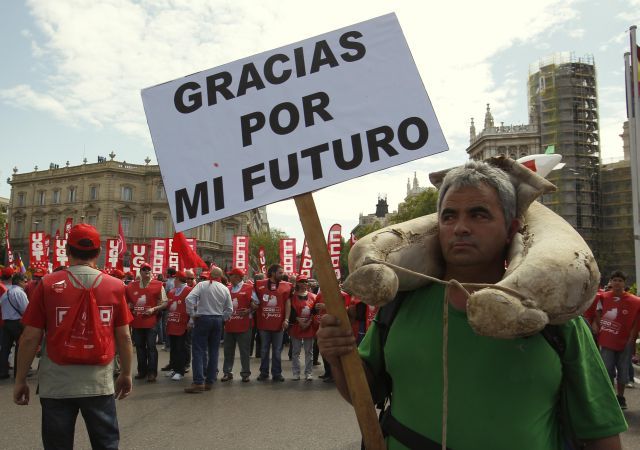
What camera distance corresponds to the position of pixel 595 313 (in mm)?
7961

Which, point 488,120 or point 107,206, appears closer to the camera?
point 107,206

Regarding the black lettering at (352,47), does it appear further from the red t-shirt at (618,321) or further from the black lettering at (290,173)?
the red t-shirt at (618,321)

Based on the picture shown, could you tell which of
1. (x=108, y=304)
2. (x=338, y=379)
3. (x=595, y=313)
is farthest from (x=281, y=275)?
(x=338, y=379)

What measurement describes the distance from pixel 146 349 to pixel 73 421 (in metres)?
6.40

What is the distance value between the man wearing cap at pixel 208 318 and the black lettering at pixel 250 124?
696cm

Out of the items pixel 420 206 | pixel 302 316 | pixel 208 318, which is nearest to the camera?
pixel 208 318

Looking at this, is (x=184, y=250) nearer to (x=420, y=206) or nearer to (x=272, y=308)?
(x=272, y=308)

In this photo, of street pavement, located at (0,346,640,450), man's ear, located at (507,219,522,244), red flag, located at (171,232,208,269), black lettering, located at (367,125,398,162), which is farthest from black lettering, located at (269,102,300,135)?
red flag, located at (171,232,208,269)

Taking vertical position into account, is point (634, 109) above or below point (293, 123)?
above

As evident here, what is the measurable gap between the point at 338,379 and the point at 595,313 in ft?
23.7

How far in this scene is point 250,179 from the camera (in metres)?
2.01

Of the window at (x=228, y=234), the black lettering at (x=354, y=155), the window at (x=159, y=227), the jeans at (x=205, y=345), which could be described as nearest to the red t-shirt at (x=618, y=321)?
the jeans at (x=205, y=345)

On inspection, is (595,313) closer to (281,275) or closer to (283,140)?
(281,275)

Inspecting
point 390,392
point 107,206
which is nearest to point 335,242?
point 390,392
